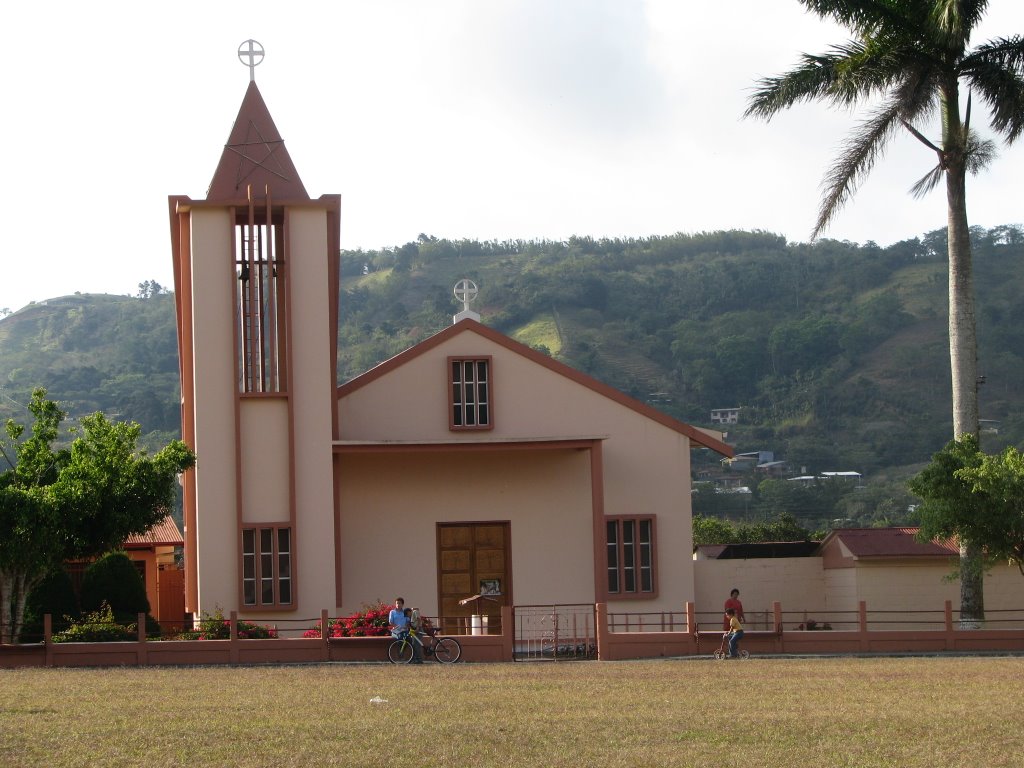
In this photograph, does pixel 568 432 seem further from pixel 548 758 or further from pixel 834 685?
pixel 548 758

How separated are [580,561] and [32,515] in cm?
1040

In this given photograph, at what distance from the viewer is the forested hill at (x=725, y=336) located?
96438 millimetres

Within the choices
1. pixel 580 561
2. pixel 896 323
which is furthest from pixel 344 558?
pixel 896 323

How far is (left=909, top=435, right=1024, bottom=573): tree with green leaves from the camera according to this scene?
2362cm

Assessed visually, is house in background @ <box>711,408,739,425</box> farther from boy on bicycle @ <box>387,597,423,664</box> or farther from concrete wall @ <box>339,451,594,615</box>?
boy on bicycle @ <box>387,597,423,664</box>

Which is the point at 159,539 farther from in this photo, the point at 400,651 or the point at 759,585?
the point at 400,651

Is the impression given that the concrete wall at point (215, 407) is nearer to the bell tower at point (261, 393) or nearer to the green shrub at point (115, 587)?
the bell tower at point (261, 393)

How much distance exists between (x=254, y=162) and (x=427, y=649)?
→ 9.79m

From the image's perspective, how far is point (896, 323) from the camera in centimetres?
10638

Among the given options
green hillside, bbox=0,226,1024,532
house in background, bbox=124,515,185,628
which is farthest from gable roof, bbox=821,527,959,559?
green hillside, bbox=0,226,1024,532

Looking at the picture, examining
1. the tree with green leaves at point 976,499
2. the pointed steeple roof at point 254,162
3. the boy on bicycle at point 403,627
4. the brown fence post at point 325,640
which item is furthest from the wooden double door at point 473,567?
the tree with green leaves at point 976,499

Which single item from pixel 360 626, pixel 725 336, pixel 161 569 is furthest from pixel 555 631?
pixel 725 336

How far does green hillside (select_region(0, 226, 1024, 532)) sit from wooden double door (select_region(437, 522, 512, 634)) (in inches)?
2307

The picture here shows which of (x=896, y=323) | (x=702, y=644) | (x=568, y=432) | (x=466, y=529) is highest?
(x=896, y=323)
